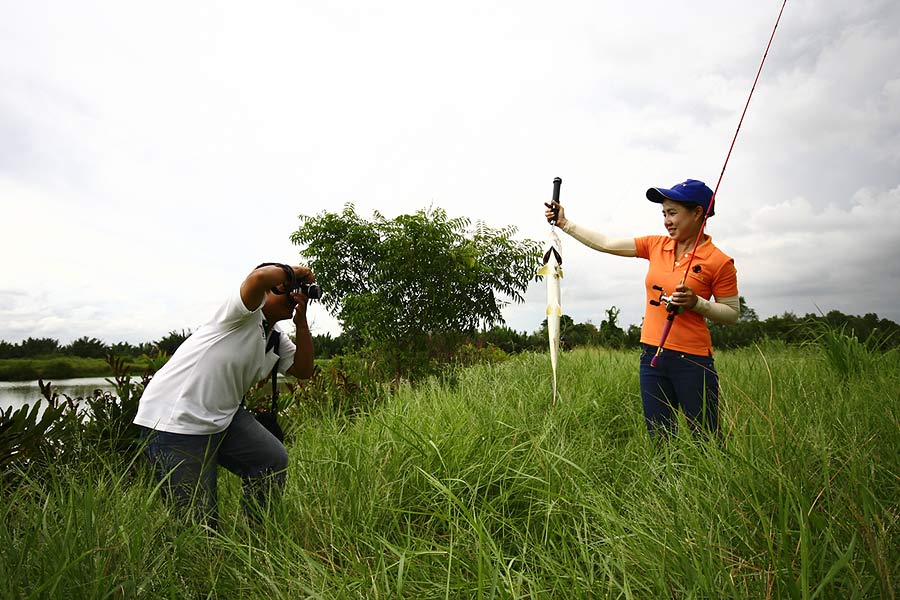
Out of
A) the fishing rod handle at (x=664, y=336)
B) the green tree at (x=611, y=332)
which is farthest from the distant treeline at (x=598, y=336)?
the fishing rod handle at (x=664, y=336)

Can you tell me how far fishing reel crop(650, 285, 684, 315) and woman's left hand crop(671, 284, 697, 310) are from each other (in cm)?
4

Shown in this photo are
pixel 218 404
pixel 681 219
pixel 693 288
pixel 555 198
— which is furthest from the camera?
pixel 555 198

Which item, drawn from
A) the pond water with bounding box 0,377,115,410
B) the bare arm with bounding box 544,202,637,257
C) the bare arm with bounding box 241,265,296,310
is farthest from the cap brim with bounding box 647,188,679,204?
the pond water with bounding box 0,377,115,410

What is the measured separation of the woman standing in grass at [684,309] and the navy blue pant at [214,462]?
2.38 metres

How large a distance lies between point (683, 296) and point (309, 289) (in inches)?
87.8

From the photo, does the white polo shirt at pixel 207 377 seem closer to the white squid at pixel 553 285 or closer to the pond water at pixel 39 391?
the pond water at pixel 39 391

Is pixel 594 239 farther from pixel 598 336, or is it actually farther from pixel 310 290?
pixel 598 336

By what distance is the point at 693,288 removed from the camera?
3328mm

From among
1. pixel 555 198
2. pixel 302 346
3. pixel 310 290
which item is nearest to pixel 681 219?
pixel 555 198

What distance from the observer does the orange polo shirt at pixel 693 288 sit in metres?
3.30

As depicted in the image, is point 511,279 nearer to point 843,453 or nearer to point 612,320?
point 612,320

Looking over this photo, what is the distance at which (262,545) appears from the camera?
8.56ft

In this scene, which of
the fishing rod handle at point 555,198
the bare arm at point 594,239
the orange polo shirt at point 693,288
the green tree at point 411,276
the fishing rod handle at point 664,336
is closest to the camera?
the fishing rod handle at point 664,336

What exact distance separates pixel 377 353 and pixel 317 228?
251 centimetres
